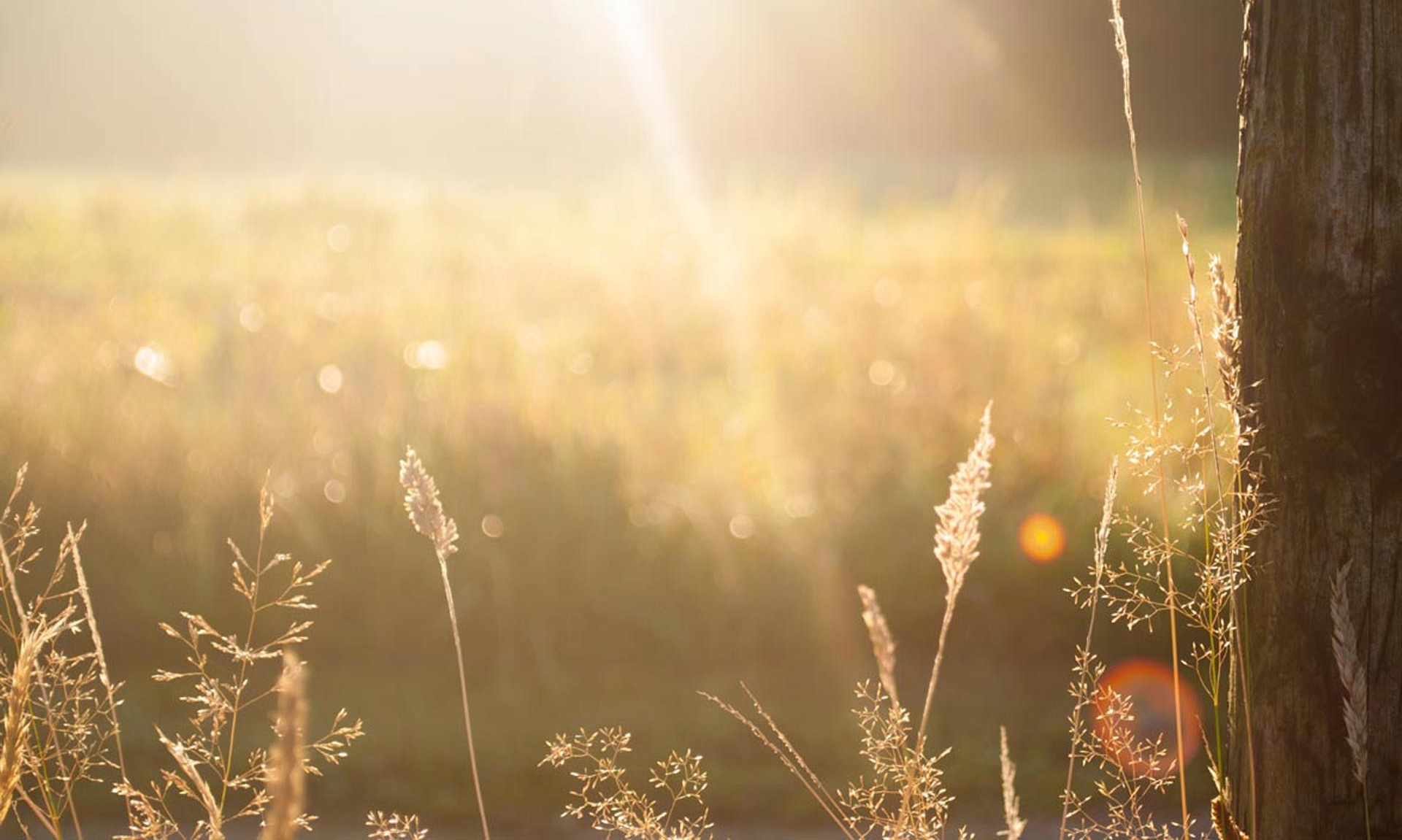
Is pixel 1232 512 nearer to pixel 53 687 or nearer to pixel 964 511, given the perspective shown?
pixel 964 511

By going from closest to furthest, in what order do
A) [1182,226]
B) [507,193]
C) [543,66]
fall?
1. [1182,226]
2. [507,193]
3. [543,66]

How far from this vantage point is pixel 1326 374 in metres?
1.55

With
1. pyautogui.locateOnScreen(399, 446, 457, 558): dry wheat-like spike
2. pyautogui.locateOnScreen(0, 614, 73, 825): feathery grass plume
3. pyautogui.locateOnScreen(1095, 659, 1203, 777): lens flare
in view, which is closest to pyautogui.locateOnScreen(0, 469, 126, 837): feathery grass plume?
pyautogui.locateOnScreen(0, 614, 73, 825): feathery grass plume

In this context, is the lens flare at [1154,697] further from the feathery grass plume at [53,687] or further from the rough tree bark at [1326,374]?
the feathery grass plume at [53,687]

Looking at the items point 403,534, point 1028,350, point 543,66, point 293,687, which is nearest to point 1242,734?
point 293,687

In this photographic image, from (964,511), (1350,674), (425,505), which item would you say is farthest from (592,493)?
(1350,674)

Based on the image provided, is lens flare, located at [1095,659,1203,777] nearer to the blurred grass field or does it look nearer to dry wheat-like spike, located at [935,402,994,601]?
the blurred grass field

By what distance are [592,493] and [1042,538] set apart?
54.7 inches

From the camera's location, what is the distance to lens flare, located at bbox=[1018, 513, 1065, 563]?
4.12 meters

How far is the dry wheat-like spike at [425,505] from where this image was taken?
1509mm

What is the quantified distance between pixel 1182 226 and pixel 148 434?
3870 millimetres

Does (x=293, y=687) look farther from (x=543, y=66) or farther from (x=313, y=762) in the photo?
(x=543, y=66)

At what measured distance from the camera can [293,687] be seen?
85cm

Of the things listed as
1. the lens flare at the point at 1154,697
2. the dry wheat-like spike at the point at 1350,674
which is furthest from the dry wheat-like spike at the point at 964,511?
the lens flare at the point at 1154,697
